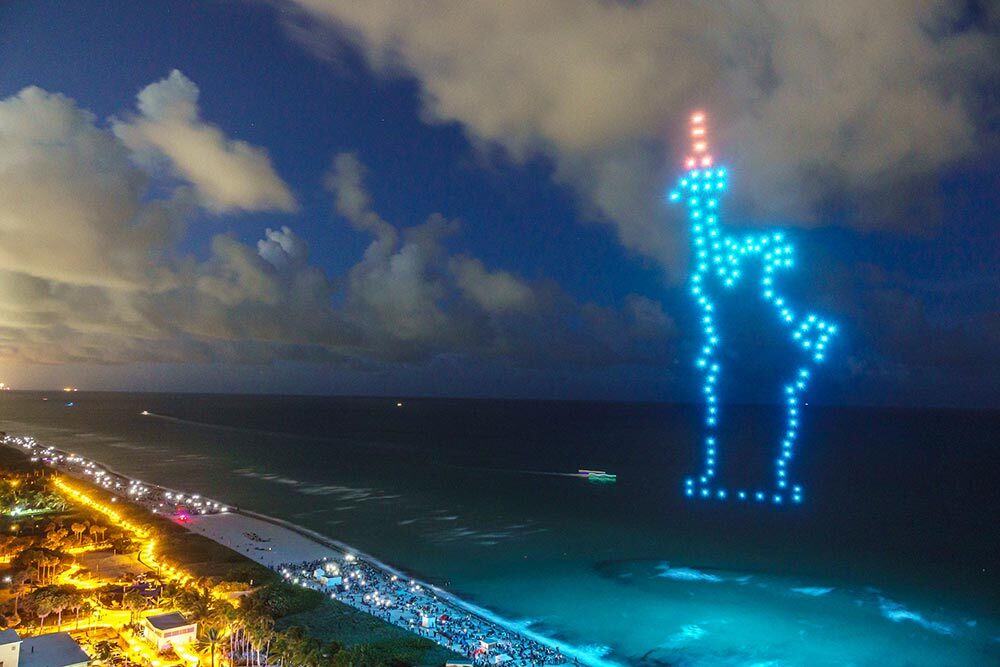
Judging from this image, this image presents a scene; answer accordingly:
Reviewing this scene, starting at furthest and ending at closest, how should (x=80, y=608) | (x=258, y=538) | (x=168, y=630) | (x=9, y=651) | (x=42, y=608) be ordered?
(x=258, y=538) → (x=80, y=608) → (x=42, y=608) → (x=168, y=630) → (x=9, y=651)

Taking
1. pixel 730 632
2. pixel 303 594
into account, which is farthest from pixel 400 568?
pixel 730 632

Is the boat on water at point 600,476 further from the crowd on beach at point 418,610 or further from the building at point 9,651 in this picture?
the building at point 9,651

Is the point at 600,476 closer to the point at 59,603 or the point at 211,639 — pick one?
the point at 211,639

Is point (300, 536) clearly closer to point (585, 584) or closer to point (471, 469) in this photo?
point (585, 584)

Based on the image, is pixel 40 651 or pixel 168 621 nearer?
pixel 40 651

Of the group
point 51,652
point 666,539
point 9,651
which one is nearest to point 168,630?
point 51,652

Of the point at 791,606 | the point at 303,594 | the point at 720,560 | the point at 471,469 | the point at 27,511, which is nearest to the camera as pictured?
the point at 303,594
